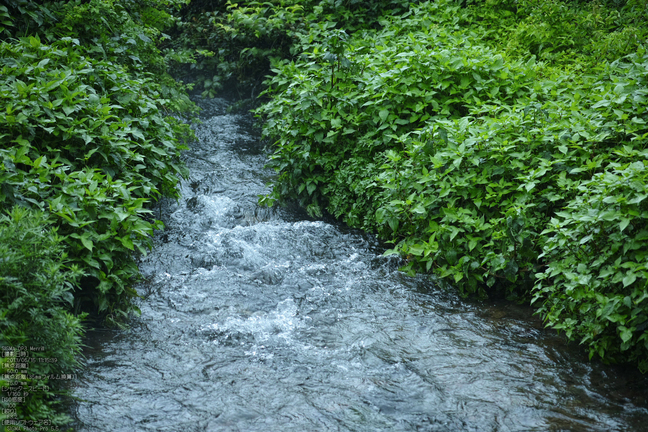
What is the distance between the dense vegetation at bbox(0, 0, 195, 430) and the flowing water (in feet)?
1.46


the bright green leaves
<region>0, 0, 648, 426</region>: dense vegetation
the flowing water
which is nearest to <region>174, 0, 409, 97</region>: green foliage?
<region>0, 0, 648, 426</region>: dense vegetation

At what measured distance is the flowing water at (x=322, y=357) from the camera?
3.40 metres

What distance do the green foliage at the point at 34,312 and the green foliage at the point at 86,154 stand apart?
23.7 inches

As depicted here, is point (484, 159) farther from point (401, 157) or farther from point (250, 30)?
point (250, 30)

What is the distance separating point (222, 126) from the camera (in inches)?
384

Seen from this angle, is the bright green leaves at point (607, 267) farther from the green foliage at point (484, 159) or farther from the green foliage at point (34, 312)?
the green foliage at point (34, 312)

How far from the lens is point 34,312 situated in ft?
10.1

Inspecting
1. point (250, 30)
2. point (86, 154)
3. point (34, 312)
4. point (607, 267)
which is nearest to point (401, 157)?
point (607, 267)

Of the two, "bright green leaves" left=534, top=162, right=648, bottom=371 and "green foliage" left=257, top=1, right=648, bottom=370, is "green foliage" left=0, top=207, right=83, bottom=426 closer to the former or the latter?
"green foliage" left=257, top=1, right=648, bottom=370

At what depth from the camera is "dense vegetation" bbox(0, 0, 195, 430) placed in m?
3.13

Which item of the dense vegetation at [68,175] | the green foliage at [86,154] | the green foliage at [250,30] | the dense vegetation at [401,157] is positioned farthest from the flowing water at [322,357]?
the green foliage at [250,30]

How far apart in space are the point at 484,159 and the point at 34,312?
422 cm

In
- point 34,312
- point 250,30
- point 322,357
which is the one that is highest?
point 250,30

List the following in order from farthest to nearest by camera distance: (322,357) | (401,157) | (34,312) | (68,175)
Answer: (401,157) → (68,175) → (322,357) → (34,312)
